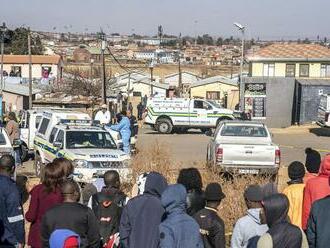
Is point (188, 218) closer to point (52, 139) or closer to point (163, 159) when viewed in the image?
point (163, 159)

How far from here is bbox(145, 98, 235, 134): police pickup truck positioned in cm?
4056

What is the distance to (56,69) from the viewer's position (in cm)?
8900

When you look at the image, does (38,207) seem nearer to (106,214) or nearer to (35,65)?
(106,214)

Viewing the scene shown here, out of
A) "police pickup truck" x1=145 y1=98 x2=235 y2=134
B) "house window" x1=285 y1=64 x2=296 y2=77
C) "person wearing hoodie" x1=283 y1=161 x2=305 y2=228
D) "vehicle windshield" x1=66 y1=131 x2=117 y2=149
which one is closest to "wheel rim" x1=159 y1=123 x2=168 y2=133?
"police pickup truck" x1=145 y1=98 x2=235 y2=134

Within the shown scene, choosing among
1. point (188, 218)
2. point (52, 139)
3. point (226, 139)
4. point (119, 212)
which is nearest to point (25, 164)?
point (52, 139)

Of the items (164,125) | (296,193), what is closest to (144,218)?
(296,193)

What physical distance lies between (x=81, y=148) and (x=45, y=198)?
409 inches

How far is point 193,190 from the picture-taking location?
7.64 m

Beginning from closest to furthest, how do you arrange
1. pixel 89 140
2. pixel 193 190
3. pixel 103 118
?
1. pixel 193 190
2. pixel 89 140
3. pixel 103 118

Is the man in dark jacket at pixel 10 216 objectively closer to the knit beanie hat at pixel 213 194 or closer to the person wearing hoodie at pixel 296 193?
the knit beanie hat at pixel 213 194

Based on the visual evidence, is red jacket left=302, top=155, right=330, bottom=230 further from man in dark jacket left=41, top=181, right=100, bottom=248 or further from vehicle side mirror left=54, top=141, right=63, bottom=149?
vehicle side mirror left=54, top=141, right=63, bottom=149

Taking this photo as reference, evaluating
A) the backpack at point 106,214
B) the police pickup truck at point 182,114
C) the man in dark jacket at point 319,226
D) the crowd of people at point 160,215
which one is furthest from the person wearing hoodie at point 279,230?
the police pickup truck at point 182,114

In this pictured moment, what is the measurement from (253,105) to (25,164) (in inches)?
1055

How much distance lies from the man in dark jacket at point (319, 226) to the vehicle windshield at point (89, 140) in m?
12.3
